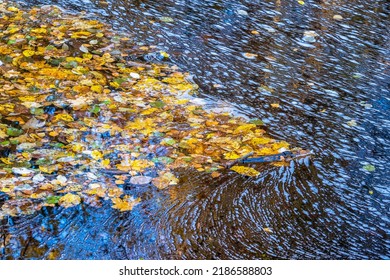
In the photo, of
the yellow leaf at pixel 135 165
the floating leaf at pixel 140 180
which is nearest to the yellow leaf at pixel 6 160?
the yellow leaf at pixel 135 165

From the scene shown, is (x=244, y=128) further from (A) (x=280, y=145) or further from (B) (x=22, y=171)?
(B) (x=22, y=171)

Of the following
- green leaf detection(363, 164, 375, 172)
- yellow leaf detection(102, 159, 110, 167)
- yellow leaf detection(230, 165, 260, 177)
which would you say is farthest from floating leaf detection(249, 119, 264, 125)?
yellow leaf detection(102, 159, 110, 167)

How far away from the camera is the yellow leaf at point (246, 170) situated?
A: 391 cm

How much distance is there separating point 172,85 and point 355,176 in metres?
1.88

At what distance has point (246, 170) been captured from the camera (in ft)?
12.9

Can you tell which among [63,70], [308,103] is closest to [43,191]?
[63,70]

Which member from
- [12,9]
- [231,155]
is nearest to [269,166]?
[231,155]

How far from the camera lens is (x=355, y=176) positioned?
3967 millimetres

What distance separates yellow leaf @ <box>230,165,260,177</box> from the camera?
12.8ft

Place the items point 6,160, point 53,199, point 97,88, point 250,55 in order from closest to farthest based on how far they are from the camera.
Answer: point 53,199, point 6,160, point 97,88, point 250,55

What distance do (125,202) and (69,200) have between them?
1.15ft

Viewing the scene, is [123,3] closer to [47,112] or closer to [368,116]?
[47,112]

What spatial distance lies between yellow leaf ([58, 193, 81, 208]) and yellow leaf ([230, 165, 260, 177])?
110 cm

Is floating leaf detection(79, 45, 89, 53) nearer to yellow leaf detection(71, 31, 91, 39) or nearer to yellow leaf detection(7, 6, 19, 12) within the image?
yellow leaf detection(71, 31, 91, 39)
